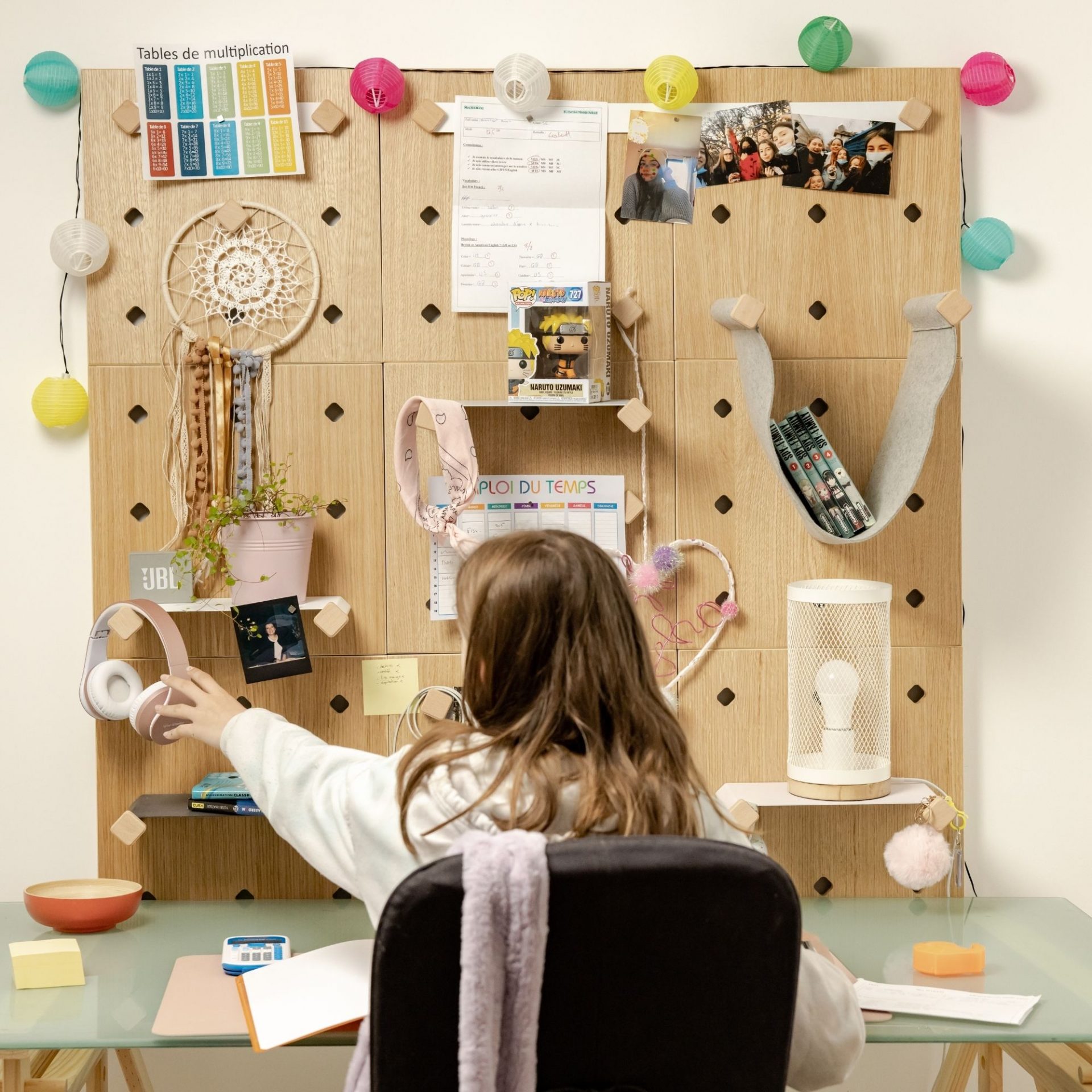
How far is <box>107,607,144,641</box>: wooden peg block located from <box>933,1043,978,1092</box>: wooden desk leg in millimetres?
1405

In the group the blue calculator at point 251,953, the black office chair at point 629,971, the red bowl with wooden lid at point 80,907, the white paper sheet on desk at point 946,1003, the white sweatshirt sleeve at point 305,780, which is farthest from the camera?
the red bowl with wooden lid at point 80,907

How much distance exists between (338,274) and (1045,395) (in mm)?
1196

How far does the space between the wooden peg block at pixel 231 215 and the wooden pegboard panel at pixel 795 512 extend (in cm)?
74

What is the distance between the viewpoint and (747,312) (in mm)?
1753

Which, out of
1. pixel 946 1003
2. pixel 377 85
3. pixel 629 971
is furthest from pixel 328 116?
pixel 946 1003

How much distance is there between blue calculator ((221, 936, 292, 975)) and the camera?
1.56 metres

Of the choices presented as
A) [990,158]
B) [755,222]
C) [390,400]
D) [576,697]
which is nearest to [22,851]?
[390,400]

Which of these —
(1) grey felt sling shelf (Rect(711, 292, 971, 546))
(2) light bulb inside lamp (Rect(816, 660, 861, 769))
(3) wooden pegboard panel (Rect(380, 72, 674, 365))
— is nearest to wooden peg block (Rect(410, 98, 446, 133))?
(3) wooden pegboard panel (Rect(380, 72, 674, 365))

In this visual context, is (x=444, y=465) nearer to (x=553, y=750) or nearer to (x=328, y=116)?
(x=328, y=116)

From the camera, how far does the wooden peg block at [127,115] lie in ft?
6.14

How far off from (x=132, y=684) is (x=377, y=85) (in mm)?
1003

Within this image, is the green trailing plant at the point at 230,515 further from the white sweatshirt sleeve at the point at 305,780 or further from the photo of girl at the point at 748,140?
the photo of girl at the point at 748,140

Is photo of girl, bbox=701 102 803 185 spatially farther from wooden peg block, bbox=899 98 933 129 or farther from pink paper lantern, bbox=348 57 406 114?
pink paper lantern, bbox=348 57 406 114

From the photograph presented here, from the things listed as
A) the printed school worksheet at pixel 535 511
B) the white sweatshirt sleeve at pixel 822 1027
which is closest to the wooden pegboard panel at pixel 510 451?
the printed school worksheet at pixel 535 511
